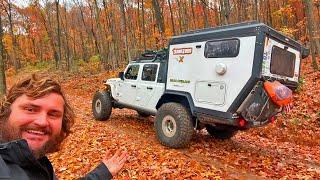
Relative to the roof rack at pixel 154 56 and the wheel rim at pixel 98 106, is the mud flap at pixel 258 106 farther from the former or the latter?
the wheel rim at pixel 98 106

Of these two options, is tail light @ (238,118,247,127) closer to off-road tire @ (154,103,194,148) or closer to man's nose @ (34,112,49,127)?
off-road tire @ (154,103,194,148)

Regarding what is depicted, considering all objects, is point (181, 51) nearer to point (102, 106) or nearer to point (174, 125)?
point (174, 125)

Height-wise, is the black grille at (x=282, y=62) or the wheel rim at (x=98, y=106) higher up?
the black grille at (x=282, y=62)

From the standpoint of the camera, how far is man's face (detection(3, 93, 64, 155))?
80.9 inches

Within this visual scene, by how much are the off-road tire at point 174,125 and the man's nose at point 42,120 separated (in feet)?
19.6

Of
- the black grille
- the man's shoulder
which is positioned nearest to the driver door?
the black grille

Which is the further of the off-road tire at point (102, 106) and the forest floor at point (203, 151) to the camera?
the off-road tire at point (102, 106)

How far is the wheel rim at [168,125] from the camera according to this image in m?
8.23

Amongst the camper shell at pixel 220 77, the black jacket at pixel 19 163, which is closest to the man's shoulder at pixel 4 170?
the black jacket at pixel 19 163

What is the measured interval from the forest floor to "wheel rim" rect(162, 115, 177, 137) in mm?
406

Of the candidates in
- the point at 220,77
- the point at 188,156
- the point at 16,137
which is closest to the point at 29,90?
the point at 16,137

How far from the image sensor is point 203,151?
8258mm

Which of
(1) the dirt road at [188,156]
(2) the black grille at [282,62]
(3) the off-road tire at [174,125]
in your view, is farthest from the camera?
(3) the off-road tire at [174,125]

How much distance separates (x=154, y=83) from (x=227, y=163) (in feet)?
10.3
